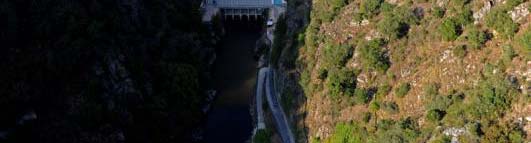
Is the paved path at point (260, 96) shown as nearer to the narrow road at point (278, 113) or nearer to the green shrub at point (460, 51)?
the narrow road at point (278, 113)

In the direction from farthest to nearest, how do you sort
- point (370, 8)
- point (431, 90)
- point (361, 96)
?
point (370, 8), point (361, 96), point (431, 90)

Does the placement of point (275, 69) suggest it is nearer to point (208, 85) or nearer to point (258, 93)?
point (258, 93)

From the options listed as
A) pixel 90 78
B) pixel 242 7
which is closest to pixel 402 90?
pixel 90 78

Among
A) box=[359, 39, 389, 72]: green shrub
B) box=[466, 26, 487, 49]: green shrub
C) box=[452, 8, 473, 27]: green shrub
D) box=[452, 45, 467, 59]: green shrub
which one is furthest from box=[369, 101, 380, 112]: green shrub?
box=[452, 8, 473, 27]: green shrub

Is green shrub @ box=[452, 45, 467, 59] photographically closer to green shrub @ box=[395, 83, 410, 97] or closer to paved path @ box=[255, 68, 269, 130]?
green shrub @ box=[395, 83, 410, 97]

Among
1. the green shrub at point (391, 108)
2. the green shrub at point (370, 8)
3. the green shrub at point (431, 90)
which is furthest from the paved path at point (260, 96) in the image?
the green shrub at point (431, 90)

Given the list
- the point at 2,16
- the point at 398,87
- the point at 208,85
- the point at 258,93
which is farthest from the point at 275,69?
the point at 2,16

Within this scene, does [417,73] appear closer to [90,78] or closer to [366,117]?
[366,117]
